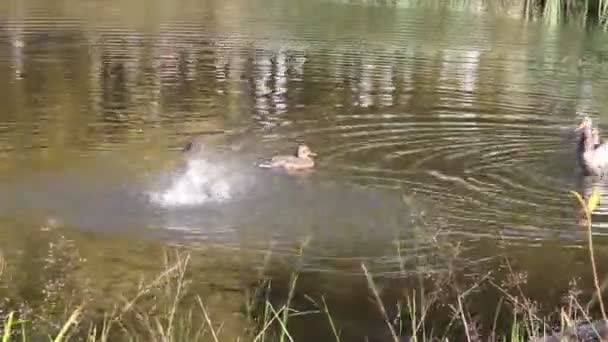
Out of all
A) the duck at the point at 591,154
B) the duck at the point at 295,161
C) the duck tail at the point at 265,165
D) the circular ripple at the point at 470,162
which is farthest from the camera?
the duck at the point at 591,154

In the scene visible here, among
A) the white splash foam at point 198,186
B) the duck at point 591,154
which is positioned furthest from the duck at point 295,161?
the duck at point 591,154

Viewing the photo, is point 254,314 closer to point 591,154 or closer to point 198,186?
point 198,186

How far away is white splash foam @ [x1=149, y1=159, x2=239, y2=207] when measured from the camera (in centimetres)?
856

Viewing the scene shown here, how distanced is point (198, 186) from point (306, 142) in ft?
6.93

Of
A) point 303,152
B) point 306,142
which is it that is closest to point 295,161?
point 303,152

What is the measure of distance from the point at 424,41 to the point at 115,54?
6342 millimetres

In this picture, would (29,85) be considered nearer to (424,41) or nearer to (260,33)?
(260,33)

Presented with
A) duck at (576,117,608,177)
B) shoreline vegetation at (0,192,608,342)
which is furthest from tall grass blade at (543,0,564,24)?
shoreline vegetation at (0,192,608,342)

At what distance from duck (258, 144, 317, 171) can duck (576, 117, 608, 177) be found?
275 centimetres

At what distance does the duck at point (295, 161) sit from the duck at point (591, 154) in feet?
9.02

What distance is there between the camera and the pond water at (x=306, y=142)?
765 centimetres

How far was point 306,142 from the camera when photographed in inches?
426

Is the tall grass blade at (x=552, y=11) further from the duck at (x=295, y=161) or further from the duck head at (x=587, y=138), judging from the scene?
the duck at (x=295, y=161)

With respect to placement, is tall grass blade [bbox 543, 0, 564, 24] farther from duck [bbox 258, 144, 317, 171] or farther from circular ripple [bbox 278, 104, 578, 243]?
duck [bbox 258, 144, 317, 171]
